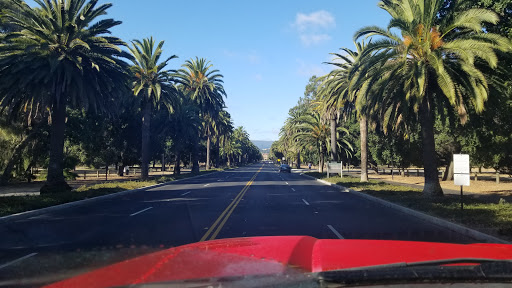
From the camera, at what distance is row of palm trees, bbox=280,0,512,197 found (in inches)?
560

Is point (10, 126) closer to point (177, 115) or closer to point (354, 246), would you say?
point (177, 115)

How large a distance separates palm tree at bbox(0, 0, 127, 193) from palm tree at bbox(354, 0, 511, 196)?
1427 centimetres

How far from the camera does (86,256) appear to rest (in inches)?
284

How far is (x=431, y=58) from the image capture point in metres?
15.2

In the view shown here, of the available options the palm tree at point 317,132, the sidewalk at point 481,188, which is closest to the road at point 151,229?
the sidewalk at point 481,188

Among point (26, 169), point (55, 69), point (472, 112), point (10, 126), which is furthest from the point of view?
point (26, 169)

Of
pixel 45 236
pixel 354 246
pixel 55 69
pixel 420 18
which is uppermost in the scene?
pixel 420 18

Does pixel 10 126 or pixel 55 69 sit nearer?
pixel 55 69

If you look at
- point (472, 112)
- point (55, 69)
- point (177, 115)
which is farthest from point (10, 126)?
point (472, 112)

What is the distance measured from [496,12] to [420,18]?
2.87m

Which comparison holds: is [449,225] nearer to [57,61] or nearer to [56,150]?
[57,61]

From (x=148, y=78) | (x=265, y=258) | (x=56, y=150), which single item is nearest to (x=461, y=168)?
(x=265, y=258)

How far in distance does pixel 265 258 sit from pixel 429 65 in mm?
15171

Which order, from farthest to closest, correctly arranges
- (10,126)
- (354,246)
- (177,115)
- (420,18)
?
(177,115) < (10,126) < (420,18) < (354,246)
